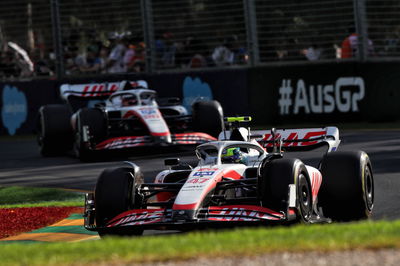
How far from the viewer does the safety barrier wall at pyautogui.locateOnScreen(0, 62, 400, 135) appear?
19547 millimetres

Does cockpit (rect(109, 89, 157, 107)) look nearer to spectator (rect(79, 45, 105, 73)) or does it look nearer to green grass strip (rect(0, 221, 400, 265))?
spectator (rect(79, 45, 105, 73))

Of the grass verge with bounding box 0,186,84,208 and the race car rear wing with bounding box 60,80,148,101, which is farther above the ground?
the race car rear wing with bounding box 60,80,148,101

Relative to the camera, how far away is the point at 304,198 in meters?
9.17

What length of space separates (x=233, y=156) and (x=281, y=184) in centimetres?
139

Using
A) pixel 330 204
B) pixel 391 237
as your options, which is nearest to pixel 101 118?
pixel 330 204

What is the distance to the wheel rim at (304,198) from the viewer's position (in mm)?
8898

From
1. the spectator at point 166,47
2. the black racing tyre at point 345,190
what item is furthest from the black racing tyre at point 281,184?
the spectator at point 166,47

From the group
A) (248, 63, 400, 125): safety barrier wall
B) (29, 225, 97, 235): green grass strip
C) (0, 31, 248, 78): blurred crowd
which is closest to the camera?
(29, 225, 97, 235): green grass strip

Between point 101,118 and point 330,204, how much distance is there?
8197 millimetres

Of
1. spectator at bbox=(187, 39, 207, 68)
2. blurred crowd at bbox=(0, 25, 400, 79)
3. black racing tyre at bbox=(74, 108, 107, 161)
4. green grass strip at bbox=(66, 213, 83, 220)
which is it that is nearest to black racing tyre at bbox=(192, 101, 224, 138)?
black racing tyre at bbox=(74, 108, 107, 161)

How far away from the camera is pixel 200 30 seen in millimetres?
22469

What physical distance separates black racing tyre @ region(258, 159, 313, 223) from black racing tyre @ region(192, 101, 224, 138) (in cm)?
849

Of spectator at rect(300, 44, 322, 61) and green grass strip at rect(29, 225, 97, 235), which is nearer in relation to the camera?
green grass strip at rect(29, 225, 97, 235)

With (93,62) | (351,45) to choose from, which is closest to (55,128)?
(93,62)
